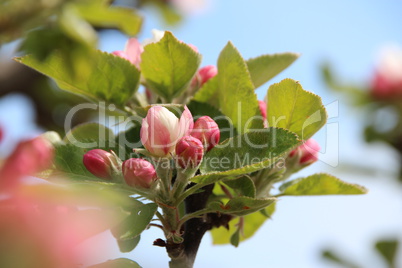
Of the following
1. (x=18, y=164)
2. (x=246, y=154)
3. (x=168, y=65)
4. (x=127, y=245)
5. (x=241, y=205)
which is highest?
(x=18, y=164)

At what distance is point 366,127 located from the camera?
0.55 m

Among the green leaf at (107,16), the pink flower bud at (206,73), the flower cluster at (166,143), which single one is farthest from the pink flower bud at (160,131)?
the green leaf at (107,16)

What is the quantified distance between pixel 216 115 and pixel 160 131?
8.7 inches

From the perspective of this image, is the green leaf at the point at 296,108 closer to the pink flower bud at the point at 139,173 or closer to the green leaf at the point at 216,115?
Answer: the green leaf at the point at 216,115

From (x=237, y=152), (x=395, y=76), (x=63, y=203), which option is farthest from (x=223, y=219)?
(x=63, y=203)

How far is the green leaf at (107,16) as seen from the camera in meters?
0.49

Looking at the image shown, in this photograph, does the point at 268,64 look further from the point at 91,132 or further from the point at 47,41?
the point at 47,41

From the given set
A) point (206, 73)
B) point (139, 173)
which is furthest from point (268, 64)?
point (139, 173)

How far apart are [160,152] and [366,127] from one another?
0.48m

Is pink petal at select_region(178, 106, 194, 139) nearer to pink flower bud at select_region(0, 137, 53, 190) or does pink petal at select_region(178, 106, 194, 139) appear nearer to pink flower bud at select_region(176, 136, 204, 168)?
pink flower bud at select_region(176, 136, 204, 168)

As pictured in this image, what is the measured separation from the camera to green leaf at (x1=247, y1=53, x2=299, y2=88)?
1266 mm

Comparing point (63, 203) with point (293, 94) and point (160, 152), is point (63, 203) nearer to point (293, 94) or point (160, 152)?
point (160, 152)

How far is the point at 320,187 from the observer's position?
116 centimetres

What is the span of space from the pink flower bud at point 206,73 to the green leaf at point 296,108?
0.74 ft
